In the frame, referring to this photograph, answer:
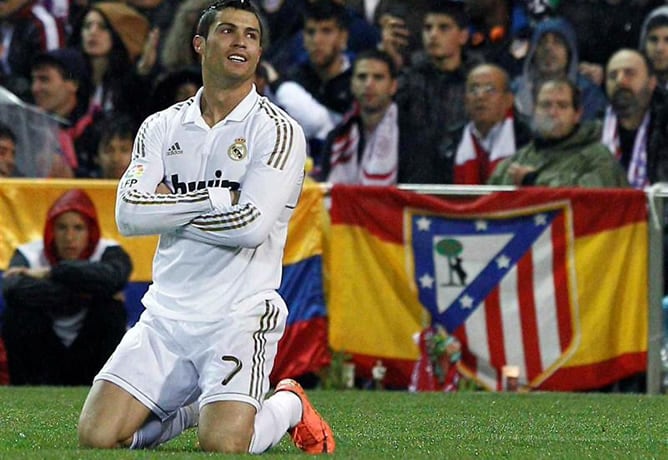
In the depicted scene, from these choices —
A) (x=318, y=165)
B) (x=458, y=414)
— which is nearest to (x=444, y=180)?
(x=318, y=165)

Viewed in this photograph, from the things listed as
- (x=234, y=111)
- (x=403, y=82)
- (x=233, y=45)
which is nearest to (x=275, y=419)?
(x=234, y=111)

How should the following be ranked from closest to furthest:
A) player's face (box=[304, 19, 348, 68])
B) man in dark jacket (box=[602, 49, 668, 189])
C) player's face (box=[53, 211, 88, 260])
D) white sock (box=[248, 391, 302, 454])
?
white sock (box=[248, 391, 302, 454]) → player's face (box=[53, 211, 88, 260]) → man in dark jacket (box=[602, 49, 668, 189]) → player's face (box=[304, 19, 348, 68])

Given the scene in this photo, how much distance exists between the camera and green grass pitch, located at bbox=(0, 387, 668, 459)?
5.86 m

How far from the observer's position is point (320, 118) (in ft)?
38.1

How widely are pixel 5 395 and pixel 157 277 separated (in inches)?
125

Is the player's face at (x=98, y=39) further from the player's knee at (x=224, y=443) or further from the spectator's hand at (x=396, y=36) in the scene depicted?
the player's knee at (x=224, y=443)

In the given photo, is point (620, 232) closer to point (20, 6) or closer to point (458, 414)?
point (458, 414)

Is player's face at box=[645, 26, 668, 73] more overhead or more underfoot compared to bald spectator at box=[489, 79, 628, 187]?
more overhead

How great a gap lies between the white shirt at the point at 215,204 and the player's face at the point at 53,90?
6.28 m

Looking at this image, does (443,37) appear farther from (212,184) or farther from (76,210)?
(212,184)

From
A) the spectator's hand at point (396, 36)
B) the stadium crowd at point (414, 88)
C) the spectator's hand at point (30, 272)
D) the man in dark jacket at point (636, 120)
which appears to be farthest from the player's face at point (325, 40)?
the spectator's hand at point (30, 272)

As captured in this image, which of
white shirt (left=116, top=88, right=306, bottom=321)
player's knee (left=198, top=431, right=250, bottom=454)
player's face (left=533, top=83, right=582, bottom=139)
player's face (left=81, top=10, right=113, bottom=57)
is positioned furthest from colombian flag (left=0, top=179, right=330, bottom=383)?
player's knee (left=198, top=431, right=250, bottom=454)

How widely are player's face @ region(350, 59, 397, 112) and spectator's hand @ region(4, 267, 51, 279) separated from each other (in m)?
2.90

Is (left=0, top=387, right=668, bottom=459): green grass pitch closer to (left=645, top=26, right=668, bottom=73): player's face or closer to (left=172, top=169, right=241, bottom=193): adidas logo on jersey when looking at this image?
(left=172, top=169, right=241, bottom=193): adidas logo on jersey
